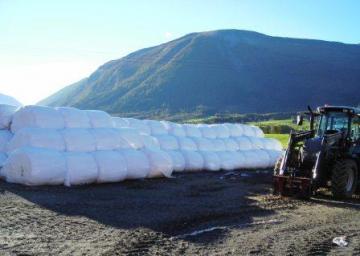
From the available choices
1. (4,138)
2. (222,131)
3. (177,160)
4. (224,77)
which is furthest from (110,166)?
(224,77)

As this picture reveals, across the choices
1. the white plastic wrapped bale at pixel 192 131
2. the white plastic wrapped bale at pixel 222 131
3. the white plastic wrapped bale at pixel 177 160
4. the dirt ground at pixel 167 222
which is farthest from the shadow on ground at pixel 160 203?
the white plastic wrapped bale at pixel 222 131

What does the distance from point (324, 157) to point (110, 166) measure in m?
5.69

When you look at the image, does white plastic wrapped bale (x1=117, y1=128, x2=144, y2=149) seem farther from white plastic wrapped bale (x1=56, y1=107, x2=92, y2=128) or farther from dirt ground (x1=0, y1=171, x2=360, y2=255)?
dirt ground (x1=0, y1=171, x2=360, y2=255)

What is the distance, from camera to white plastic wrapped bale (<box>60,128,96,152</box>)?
45.8ft

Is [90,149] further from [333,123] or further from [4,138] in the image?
[333,123]

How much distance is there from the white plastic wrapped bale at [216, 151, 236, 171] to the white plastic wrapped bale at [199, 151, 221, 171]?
0.75 feet

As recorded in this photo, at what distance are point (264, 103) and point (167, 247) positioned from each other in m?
102

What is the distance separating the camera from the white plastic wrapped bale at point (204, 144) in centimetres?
1916

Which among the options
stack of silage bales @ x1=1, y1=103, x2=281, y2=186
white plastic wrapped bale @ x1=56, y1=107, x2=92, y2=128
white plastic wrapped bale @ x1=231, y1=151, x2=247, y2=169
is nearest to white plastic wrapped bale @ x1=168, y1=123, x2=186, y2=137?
stack of silage bales @ x1=1, y1=103, x2=281, y2=186

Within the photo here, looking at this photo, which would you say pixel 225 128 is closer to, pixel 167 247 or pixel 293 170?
→ pixel 293 170

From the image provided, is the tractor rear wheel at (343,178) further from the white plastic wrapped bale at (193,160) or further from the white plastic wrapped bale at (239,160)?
the white plastic wrapped bale at (239,160)

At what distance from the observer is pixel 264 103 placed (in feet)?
353

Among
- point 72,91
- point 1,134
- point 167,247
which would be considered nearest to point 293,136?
point 167,247

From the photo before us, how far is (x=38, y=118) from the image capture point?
14289mm
